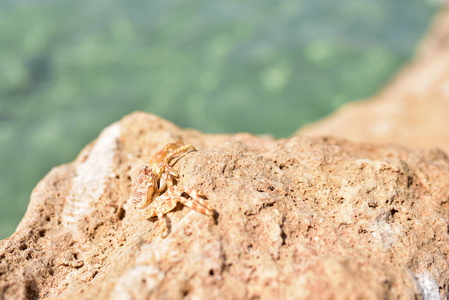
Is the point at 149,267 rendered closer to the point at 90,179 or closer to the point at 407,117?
the point at 90,179

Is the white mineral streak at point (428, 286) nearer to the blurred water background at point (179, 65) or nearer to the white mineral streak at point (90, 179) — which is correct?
the white mineral streak at point (90, 179)

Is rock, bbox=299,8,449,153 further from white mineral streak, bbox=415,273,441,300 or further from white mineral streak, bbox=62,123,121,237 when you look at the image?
white mineral streak, bbox=62,123,121,237

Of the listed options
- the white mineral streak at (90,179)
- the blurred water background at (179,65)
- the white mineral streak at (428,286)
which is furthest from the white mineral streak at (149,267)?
the blurred water background at (179,65)

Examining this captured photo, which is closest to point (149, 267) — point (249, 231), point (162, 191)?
point (249, 231)

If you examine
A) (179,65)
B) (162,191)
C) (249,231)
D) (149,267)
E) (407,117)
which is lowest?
(149,267)

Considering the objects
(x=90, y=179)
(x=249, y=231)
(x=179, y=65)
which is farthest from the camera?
(x=179, y=65)

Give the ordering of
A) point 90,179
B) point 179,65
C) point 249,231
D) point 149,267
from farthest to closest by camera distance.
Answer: point 179,65 → point 90,179 → point 249,231 → point 149,267

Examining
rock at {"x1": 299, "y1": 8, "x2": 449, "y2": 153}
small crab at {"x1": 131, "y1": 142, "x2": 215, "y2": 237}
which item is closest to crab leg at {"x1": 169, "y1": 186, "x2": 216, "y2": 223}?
small crab at {"x1": 131, "y1": 142, "x2": 215, "y2": 237}
